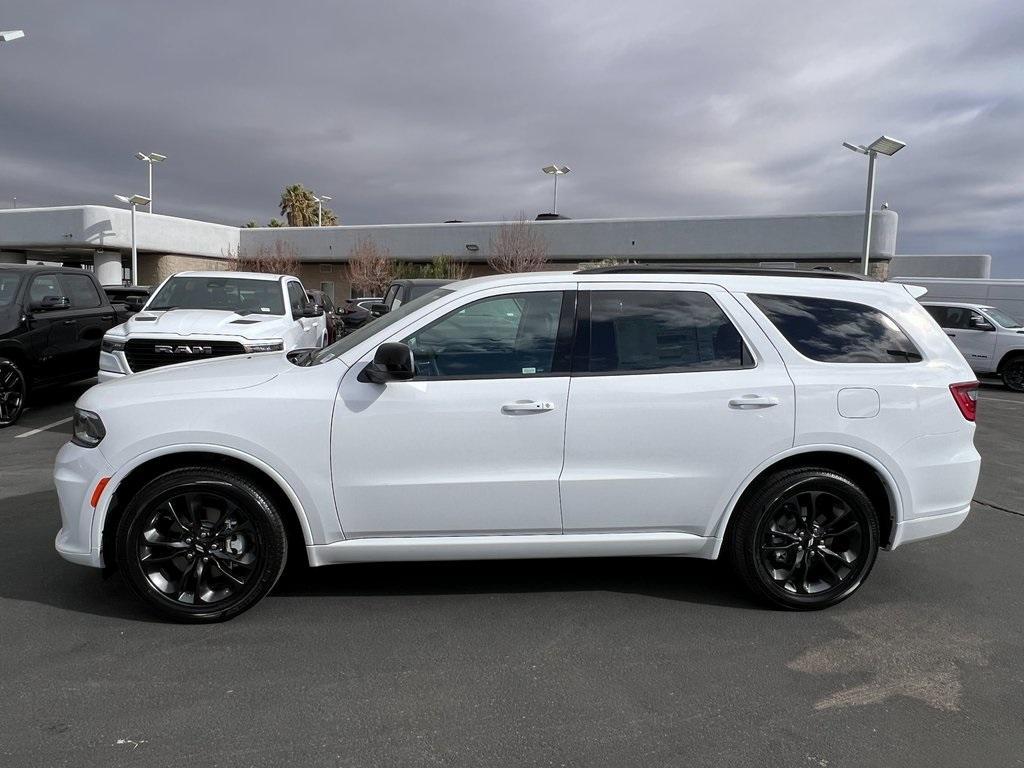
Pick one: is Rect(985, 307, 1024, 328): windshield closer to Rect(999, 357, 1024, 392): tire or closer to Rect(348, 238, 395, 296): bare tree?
Rect(999, 357, 1024, 392): tire

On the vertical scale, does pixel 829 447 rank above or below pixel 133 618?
above

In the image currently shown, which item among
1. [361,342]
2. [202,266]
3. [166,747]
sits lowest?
[166,747]

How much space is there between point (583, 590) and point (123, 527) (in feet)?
7.91

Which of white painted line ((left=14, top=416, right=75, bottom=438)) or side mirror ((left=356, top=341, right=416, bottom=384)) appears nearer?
side mirror ((left=356, top=341, right=416, bottom=384))

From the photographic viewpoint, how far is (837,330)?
4.08 m

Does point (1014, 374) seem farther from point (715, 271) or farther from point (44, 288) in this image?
point (44, 288)

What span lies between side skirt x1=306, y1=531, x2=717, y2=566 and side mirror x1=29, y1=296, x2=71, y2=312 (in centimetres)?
741

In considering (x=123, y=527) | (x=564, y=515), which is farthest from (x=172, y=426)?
(x=564, y=515)

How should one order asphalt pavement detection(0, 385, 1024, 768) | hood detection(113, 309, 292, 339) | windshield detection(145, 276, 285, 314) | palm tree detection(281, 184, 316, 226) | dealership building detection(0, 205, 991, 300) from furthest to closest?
palm tree detection(281, 184, 316, 226) < dealership building detection(0, 205, 991, 300) < windshield detection(145, 276, 285, 314) < hood detection(113, 309, 292, 339) < asphalt pavement detection(0, 385, 1024, 768)

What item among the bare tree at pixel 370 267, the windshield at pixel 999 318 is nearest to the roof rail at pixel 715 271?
the windshield at pixel 999 318

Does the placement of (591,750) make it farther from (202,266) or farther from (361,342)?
(202,266)

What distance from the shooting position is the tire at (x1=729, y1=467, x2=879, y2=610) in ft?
12.8

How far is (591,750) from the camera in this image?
9.16 ft

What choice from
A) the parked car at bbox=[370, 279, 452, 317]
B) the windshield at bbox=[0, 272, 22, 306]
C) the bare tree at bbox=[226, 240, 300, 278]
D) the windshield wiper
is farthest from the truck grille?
the bare tree at bbox=[226, 240, 300, 278]
